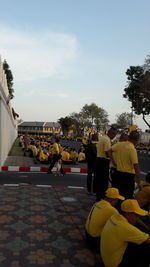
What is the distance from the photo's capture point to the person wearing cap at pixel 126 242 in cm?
314

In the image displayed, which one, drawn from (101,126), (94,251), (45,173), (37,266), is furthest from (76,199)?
(101,126)

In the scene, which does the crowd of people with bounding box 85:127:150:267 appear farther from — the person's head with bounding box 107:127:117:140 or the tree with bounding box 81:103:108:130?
the tree with bounding box 81:103:108:130

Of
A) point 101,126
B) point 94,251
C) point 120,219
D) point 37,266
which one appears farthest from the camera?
point 101,126

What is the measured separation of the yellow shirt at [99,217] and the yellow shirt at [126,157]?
118 centimetres

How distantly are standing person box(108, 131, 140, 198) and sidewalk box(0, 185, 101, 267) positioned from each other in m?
1.08

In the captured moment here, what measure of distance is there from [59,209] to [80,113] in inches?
3332

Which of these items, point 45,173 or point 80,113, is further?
point 80,113

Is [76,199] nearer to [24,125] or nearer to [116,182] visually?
[116,182]

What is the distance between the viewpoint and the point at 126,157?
5070 millimetres

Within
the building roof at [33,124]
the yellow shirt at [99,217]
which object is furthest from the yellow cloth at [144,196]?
the building roof at [33,124]

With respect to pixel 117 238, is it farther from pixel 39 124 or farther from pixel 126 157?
pixel 39 124

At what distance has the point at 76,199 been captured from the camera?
6977mm

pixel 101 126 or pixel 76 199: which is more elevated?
pixel 101 126

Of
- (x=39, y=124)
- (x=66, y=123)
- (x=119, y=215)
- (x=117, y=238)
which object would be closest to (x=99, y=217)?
(x=119, y=215)
